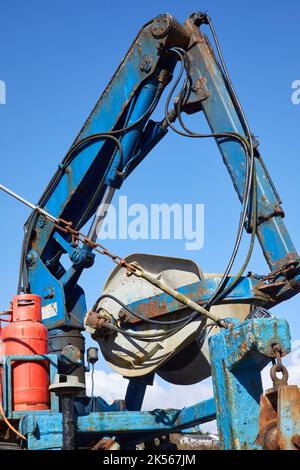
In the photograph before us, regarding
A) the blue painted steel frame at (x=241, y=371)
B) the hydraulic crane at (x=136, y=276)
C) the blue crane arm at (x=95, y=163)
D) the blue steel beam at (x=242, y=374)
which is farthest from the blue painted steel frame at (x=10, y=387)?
the blue steel beam at (x=242, y=374)

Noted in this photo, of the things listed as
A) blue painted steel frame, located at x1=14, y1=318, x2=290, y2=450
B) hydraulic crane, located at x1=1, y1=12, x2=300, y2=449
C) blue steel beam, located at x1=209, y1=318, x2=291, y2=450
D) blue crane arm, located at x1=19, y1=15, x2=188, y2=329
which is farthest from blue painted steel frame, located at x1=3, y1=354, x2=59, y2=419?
blue steel beam, located at x1=209, y1=318, x2=291, y2=450

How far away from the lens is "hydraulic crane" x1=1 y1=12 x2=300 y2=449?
6391 mm

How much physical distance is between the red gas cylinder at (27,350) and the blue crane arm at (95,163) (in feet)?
4.33

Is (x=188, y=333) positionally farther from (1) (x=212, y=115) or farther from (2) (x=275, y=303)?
(1) (x=212, y=115)

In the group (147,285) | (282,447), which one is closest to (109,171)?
(147,285)

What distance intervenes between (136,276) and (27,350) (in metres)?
1.06

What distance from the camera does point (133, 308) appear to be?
24.4 feet

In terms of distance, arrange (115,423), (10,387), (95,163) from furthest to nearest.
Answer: (95,163) < (115,423) < (10,387)

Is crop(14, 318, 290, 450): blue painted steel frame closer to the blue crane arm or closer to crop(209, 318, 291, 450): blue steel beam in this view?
crop(209, 318, 291, 450): blue steel beam

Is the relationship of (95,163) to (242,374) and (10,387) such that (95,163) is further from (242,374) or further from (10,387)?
(242,374)

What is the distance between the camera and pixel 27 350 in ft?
21.1

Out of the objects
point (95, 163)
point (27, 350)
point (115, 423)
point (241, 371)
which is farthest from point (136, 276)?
point (241, 371)

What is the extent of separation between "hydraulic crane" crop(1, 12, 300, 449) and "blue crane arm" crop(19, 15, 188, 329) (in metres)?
0.01

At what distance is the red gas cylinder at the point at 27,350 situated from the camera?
6.26m
